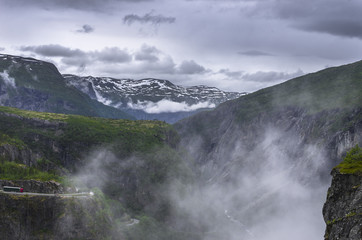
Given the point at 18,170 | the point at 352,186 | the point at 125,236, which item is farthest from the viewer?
the point at 125,236

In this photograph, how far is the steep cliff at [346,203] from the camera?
36.4 meters

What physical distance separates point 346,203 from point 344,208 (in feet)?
1.98

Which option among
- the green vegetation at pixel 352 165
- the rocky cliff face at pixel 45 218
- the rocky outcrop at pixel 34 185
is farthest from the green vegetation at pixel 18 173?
the green vegetation at pixel 352 165

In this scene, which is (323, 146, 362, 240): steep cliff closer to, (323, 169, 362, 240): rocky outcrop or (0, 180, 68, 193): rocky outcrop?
(323, 169, 362, 240): rocky outcrop

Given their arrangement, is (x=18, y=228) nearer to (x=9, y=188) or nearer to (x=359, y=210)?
(x=9, y=188)

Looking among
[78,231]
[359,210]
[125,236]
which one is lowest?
[125,236]

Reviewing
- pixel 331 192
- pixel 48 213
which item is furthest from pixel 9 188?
pixel 331 192

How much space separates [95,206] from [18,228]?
30013 millimetres

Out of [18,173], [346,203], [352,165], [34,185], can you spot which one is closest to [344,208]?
[346,203]

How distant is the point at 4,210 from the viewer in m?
141

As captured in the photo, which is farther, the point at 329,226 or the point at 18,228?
the point at 18,228

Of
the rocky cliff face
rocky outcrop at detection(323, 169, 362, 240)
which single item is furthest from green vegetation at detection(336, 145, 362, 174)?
the rocky cliff face

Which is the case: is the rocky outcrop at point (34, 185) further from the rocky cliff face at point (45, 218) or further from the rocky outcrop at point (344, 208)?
the rocky outcrop at point (344, 208)

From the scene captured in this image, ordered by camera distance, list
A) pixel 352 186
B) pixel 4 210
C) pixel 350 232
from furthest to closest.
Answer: pixel 4 210
pixel 352 186
pixel 350 232
